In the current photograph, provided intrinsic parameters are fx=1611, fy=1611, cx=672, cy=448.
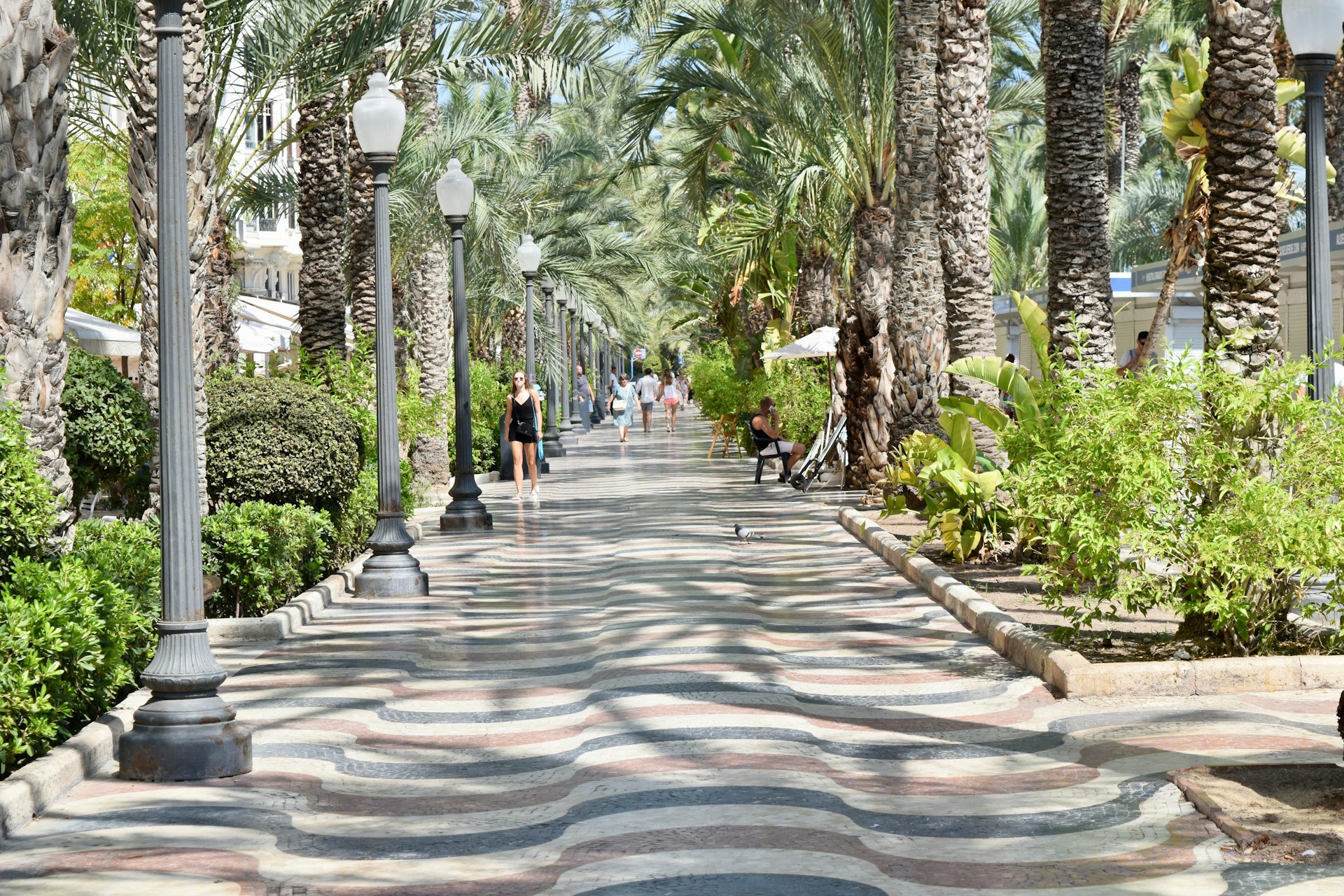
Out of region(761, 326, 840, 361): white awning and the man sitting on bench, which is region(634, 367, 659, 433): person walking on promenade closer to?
region(761, 326, 840, 361): white awning

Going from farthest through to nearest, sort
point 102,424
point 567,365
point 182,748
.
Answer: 1. point 567,365
2. point 102,424
3. point 182,748

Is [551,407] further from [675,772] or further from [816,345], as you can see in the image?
[675,772]

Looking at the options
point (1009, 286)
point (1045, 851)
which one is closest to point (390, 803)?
point (1045, 851)

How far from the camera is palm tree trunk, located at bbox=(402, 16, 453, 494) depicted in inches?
890

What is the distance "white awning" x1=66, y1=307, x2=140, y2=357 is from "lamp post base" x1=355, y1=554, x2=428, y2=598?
8.38 m

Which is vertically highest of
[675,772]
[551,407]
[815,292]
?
[815,292]

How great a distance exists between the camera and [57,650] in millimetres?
6875

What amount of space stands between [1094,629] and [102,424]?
6.97 meters

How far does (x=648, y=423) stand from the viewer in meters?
51.4

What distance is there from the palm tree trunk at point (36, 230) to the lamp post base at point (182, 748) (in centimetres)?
243

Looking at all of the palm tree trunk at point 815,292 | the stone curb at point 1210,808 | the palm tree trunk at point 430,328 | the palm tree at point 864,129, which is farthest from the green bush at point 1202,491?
the palm tree trunk at point 815,292

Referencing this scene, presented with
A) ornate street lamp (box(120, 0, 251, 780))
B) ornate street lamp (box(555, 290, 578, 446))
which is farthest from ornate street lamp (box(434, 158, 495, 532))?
ornate street lamp (box(555, 290, 578, 446))

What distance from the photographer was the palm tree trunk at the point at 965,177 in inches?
621

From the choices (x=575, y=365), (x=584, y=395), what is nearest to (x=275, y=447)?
(x=575, y=365)
